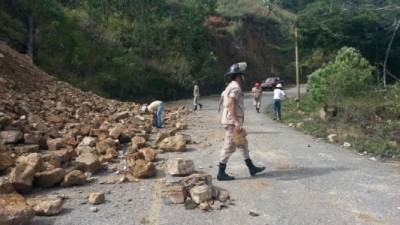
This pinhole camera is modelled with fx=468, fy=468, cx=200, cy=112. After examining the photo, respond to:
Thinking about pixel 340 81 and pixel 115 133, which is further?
pixel 340 81

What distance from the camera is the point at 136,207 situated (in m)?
6.27

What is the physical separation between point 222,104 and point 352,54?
1402 cm

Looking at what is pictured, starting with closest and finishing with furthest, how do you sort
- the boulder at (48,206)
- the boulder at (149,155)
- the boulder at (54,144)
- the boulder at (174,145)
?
the boulder at (48,206), the boulder at (149,155), the boulder at (54,144), the boulder at (174,145)

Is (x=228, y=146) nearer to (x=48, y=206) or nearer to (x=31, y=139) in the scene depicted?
(x=48, y=206)

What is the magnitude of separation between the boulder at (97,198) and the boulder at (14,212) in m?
1.04

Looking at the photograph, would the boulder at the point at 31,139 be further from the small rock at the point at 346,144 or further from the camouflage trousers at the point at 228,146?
the small rock at the point at 346,144

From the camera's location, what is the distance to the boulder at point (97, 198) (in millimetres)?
6418

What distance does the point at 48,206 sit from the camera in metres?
5.93

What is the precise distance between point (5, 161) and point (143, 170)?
7.72 feet

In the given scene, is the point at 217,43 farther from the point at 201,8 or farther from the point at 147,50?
the point at 147,50

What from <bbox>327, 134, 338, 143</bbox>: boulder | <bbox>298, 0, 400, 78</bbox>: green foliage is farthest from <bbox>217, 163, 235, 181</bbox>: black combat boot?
<bbox>298, 0, 400, 78</bbox>: green foliage

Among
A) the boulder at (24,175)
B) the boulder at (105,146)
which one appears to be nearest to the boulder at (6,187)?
the boulder at (24,175)

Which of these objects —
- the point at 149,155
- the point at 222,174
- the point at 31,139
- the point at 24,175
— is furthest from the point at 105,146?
the point at 222,174

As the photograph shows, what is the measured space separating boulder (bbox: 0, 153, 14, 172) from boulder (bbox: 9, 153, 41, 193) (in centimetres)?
89
